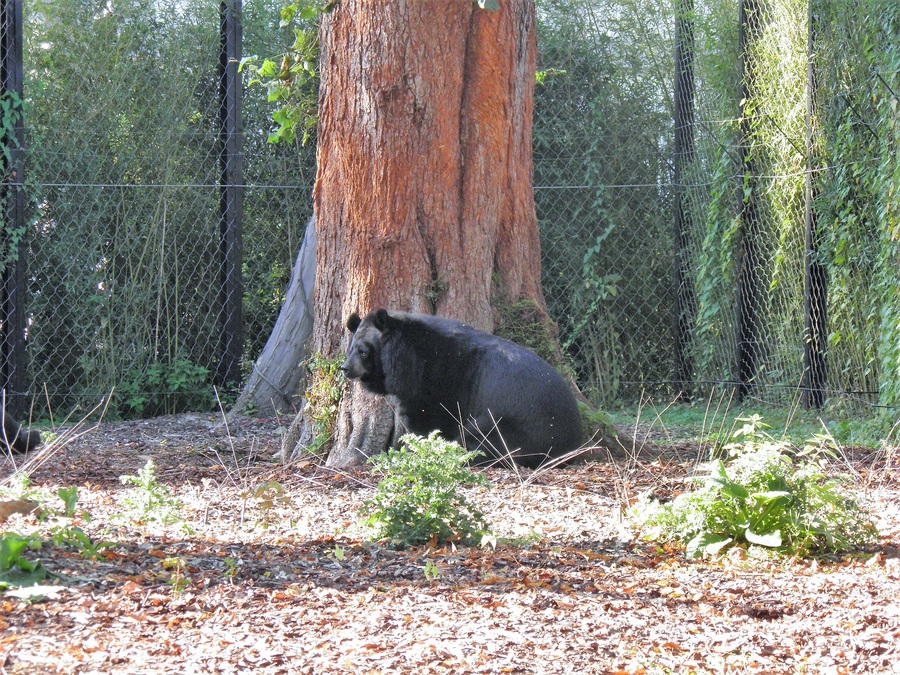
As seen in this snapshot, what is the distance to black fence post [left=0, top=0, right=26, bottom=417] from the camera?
29.3ft

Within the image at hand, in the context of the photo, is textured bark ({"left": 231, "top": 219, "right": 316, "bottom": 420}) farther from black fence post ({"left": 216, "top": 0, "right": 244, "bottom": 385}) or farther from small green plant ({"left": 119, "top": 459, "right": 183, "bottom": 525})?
small green plant ({"left": 119, "top": 459, "right": 183, "bottom": 525})

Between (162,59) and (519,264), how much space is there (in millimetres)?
4870

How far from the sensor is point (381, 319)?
20.6 feet

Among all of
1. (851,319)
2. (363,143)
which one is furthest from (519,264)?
(851,319)

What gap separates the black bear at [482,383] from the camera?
6449mm

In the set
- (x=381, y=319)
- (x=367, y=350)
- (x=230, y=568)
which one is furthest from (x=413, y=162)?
(x=230, y=568)

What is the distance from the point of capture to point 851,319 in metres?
8.05

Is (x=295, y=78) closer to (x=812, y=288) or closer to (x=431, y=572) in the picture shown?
(x=812, y=288)

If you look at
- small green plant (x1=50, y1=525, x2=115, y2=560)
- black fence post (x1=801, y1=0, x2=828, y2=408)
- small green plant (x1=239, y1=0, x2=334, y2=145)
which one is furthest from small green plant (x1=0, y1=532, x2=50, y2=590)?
black fence post (x1=801, y1=0, x2=828, y2=408)

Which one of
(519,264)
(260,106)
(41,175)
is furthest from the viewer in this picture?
(260,106)

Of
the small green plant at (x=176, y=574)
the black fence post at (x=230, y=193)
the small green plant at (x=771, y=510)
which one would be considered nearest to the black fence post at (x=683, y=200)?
the black fence post at (x=230, y=193)

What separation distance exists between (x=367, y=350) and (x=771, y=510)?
2.81m

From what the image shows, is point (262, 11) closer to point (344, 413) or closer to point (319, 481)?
point (344, 413)

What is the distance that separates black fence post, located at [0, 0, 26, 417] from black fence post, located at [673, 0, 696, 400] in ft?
20.7
